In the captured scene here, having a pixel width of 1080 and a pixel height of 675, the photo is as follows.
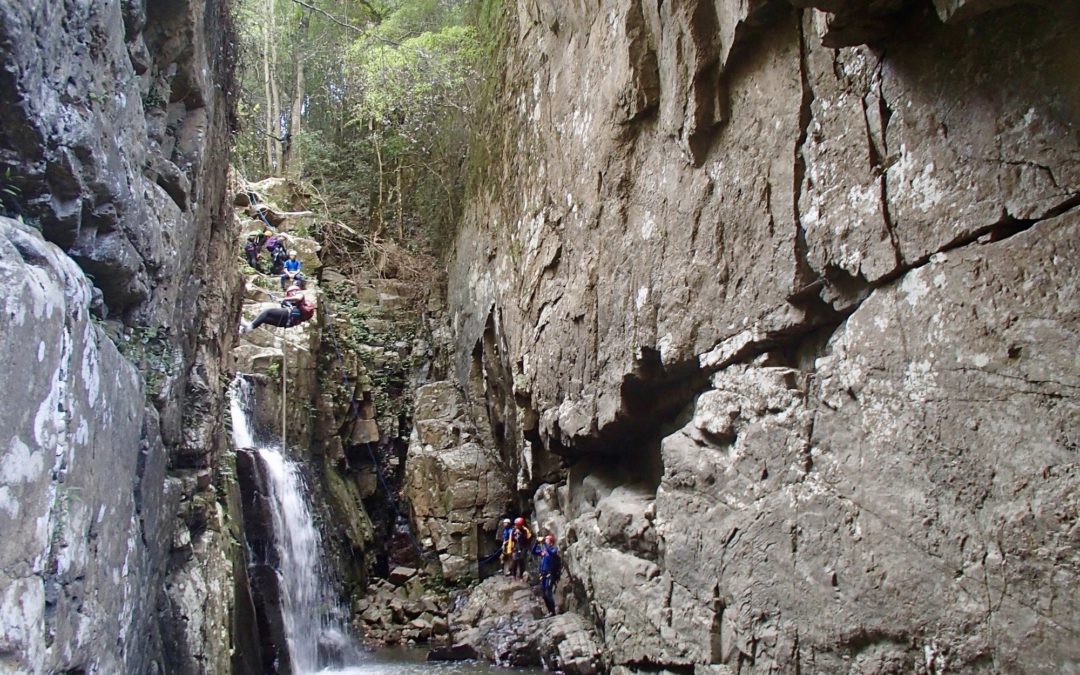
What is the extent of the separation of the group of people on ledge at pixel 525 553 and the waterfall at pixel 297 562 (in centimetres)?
299

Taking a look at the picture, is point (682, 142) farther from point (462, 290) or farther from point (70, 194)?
point (462, 290)

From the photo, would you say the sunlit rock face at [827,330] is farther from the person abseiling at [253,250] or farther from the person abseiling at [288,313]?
the person abseiling at [253,250]

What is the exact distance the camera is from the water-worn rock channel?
3812mm

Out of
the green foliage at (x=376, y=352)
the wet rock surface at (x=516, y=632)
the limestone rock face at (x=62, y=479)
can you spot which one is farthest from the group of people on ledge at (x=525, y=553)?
the limestone rock face at (x=62, y=479)

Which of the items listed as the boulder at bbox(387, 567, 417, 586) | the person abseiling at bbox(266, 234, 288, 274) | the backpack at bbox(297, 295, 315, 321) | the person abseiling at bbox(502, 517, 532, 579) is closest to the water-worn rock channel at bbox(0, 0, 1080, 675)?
the person abseiling at bbox(502, 517, 532, 579)

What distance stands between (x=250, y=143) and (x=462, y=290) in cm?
1101

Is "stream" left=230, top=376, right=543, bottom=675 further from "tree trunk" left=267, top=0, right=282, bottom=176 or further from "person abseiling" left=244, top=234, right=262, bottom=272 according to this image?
"tree trunk" left=267, top=0, right=282, bottom=176

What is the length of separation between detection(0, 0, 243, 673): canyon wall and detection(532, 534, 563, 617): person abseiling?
4803 millimetres

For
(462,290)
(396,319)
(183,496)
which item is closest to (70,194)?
(183,496)

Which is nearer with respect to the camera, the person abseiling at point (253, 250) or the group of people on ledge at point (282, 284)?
the group of people on ledge at point (282, 284)

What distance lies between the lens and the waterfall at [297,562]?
34.3 feet

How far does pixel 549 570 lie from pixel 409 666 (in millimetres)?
2489

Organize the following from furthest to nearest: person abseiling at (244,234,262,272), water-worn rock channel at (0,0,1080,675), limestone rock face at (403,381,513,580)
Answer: person abseiling at (244,234,262,272), limestone rock face at (403,381,513,580), water-worn rock channel at (0,0,1080,675)

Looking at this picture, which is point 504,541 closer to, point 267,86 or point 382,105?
point 382,105
